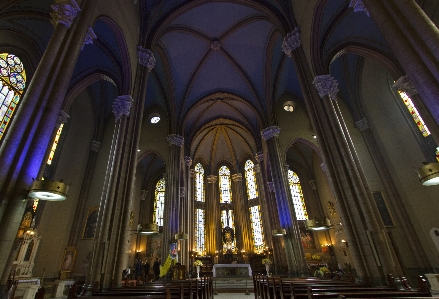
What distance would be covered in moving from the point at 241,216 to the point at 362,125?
16.0 meters

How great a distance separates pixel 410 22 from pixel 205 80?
53.2 ft

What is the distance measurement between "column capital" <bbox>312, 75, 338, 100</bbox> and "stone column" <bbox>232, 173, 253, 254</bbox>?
18889 mm

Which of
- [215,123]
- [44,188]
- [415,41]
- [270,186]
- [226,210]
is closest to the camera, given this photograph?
[44,188]

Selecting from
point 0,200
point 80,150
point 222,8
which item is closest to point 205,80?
point 222,8

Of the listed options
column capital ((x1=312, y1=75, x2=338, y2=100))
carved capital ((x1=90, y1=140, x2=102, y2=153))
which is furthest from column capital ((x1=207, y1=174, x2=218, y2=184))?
column capital ((x1=312, y1=75, x2=338, y2=100))

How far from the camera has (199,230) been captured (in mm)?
25281

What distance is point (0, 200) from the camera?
4066 millimetres

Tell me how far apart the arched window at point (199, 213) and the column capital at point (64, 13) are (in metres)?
21.7

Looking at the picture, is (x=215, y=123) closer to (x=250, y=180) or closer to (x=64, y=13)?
(x=250, y=180)

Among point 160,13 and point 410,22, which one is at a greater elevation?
point 160,13

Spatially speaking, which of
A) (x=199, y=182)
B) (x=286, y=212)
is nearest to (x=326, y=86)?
(x=286, y=212)

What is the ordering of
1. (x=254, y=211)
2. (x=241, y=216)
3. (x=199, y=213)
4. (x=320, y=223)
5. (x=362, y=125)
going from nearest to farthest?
1. (x=320, y=223)
2. (x=362, y=125)
3. (x=241, y=216)
4. (x=254, y=211)
5. (x=199, y=213)

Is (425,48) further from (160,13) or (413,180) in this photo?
(160,13)

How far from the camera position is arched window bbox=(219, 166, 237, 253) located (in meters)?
23.6
